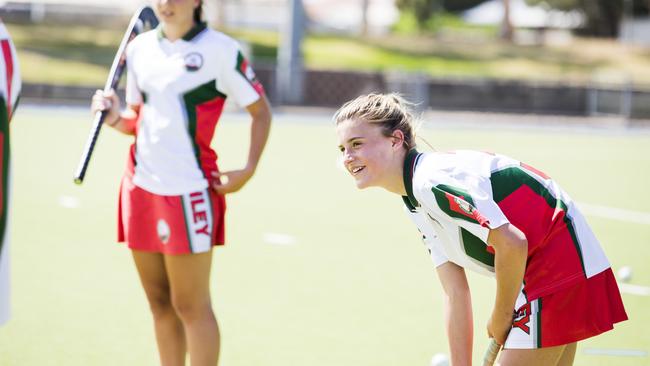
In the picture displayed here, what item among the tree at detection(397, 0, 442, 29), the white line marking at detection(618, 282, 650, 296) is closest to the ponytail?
the white line marking at detection(618, 282, 650, 296)

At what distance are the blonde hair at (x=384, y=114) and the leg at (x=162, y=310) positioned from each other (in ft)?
3.71

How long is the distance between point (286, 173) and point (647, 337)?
295 inches

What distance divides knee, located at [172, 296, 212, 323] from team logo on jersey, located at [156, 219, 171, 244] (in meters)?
0.27

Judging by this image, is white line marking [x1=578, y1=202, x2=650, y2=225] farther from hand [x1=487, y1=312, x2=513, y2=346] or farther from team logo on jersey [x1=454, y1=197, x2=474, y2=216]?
team logo on jersey [x1=454, y1=197, x2=474, y2=216]

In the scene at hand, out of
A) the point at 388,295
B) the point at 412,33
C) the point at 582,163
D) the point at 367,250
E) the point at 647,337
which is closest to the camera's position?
the point at 647,337

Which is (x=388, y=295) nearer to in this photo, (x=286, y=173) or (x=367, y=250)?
(x=367, y=250)

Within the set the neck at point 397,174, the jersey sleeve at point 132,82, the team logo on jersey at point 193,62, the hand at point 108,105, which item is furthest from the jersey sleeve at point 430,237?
the hand at point 108,105

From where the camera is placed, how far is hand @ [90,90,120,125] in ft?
14.2

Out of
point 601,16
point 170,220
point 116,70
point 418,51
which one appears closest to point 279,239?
point 116,70

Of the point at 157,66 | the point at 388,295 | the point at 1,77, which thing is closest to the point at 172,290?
the point at 157,66

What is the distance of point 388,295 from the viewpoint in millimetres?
6898

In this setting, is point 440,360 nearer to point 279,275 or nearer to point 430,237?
point 430,237

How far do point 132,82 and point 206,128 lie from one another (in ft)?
1.33

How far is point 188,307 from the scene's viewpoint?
13.9 feet
